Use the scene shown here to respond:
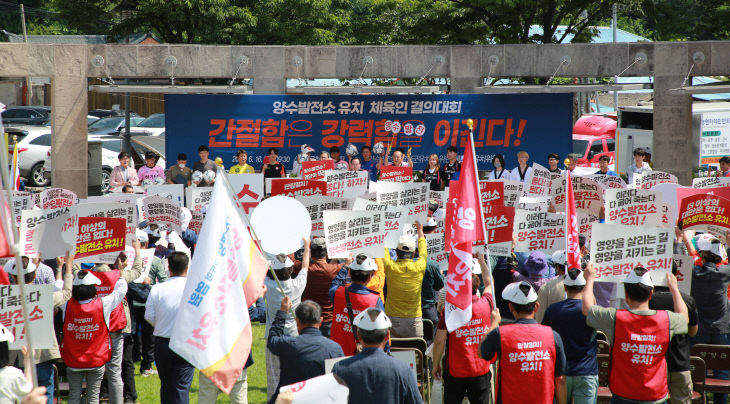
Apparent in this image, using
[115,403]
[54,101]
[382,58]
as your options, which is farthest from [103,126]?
[115,403]

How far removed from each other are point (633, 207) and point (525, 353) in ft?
14.5

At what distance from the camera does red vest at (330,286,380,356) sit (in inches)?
298

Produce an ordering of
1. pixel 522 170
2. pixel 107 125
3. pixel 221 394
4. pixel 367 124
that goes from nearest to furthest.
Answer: pixel 221 394 → pixel 522 170 → pixel 367 124 → pixel 107 125

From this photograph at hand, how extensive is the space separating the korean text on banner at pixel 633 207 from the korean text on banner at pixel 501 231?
1144mm

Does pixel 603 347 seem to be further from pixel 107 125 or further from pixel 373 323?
pixel 107 125

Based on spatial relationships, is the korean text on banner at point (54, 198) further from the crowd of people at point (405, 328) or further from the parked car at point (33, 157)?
the parked car at point (33, 157)

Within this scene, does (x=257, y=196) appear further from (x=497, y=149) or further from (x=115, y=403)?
(x=497, y=149)

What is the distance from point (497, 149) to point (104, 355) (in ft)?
43.1

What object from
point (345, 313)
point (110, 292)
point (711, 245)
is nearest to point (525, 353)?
point (345, 313)

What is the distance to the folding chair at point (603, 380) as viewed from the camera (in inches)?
316

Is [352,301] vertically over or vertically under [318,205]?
under

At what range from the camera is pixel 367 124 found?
19.8 meters

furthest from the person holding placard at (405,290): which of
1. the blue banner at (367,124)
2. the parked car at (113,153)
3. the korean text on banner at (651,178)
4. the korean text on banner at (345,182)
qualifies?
the parked car at (113,153)

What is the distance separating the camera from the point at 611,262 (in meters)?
7.93
